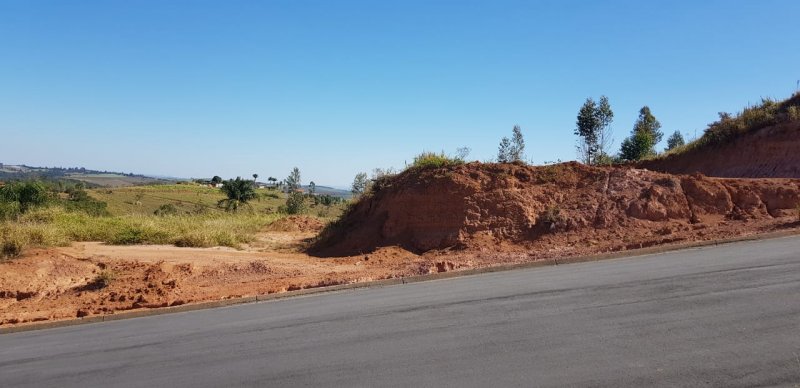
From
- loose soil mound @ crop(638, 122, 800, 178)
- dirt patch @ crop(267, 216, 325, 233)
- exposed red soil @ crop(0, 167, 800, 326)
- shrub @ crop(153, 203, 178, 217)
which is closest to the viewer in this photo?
exposed red soil @ crop(0, 167, 800, 326)

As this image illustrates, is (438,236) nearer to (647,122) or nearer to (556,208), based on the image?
(556,208)

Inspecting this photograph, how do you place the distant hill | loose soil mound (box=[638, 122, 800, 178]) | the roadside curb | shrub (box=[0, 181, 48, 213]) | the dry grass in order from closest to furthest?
the roadside curb, the dry grass, loose soil mound (box=[638, 122, 800, 178]), shrub (box=[0, 181, 48, 213]), the distant hill

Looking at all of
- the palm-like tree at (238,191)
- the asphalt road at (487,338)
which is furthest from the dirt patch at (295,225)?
the palm-like tree at (238,191)

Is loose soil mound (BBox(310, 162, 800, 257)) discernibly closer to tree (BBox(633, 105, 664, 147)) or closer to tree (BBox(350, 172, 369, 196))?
tree (BBox(350, 172, 369, 196))

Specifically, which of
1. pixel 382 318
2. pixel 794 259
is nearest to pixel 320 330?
pixel 382 318

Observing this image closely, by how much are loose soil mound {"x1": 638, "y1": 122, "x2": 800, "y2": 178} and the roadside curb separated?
37.0 feet

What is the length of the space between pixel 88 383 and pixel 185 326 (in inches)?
122

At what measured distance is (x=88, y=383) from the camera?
20.5 feet

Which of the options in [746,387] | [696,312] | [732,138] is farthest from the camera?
[732,138]

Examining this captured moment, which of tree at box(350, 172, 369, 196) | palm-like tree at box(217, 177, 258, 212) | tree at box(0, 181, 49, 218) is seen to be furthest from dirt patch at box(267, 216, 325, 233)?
palm-like tree at box(217, 177, 258, 212)

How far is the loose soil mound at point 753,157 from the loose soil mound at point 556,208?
5.53 metres

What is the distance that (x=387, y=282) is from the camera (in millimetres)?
12266

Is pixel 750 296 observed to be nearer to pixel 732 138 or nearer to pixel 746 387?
pixel 746 387

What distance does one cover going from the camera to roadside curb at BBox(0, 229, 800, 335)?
11000mm
